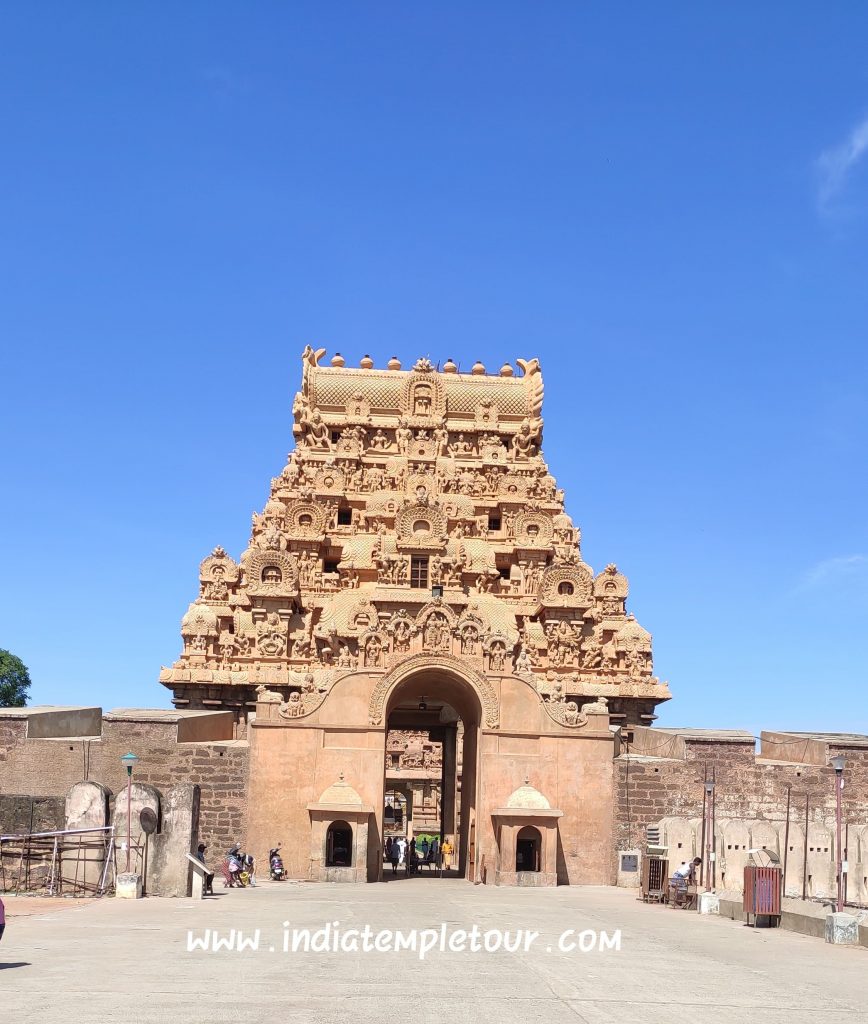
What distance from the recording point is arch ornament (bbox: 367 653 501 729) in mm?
34750

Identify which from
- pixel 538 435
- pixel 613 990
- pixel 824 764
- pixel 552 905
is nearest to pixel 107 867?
pixel 552 905

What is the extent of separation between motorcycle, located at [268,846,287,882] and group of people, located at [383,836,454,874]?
239 inches

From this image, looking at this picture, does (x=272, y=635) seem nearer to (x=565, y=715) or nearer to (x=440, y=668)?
(x=440, y=668)

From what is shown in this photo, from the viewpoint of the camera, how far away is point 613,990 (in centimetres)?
1309

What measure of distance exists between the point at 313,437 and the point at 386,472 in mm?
4118

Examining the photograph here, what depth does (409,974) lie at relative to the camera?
45.3 feet

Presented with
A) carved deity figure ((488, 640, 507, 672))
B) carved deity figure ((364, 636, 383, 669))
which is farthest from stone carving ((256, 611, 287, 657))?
carved deity figure ((488, 640, 507, 672))

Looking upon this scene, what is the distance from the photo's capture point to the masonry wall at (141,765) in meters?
33.2

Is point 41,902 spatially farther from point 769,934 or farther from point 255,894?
point 769,934

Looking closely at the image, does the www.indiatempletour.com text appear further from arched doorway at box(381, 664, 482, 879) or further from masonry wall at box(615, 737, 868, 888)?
arched doorway at box(381, 664, 482, 879)

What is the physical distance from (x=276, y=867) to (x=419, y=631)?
289 inches

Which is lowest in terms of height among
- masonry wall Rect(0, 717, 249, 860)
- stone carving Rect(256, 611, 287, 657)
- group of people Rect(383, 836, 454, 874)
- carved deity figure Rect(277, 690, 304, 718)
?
group of people Rect(383, 836, 454, 874)

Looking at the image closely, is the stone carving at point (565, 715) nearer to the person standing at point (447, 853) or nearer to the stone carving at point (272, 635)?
the person standing at point (447, 853)

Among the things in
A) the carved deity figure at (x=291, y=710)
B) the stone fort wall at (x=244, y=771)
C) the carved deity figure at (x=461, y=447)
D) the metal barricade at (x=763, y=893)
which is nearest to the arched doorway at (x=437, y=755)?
the carved deity figure at (x=291, y=710)
